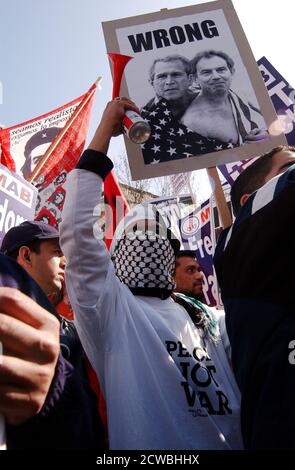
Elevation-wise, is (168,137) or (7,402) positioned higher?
(168,137)

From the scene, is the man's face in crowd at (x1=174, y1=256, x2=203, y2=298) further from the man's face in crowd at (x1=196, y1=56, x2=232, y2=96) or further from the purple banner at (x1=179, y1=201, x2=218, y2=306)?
the man's face in crowd at (x1=196, y1=56, x2=232, y2=96)

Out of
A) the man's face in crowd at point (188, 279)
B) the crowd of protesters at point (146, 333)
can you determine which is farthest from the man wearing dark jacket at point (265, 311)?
the man's face in crowd at point (188, 279)

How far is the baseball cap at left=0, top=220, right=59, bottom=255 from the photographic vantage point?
2.20 meters

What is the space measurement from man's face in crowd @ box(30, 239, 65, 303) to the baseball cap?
0.15 ft

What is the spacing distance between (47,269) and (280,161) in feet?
4.29

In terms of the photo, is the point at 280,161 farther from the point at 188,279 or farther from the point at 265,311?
the point at 188,279

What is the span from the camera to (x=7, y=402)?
512mm

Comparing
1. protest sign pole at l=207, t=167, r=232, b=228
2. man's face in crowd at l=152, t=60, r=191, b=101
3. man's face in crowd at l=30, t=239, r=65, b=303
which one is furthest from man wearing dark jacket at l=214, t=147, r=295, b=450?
man's face in crowd at l=30, t=239, r=65, b=303

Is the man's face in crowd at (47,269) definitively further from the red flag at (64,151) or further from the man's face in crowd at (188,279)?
the red flag at (64,151)

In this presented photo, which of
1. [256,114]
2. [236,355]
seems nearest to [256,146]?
[256,114]

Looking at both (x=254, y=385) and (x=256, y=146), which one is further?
(x=256, y=146)

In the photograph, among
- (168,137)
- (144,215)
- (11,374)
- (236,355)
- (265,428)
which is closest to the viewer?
(11,374)
